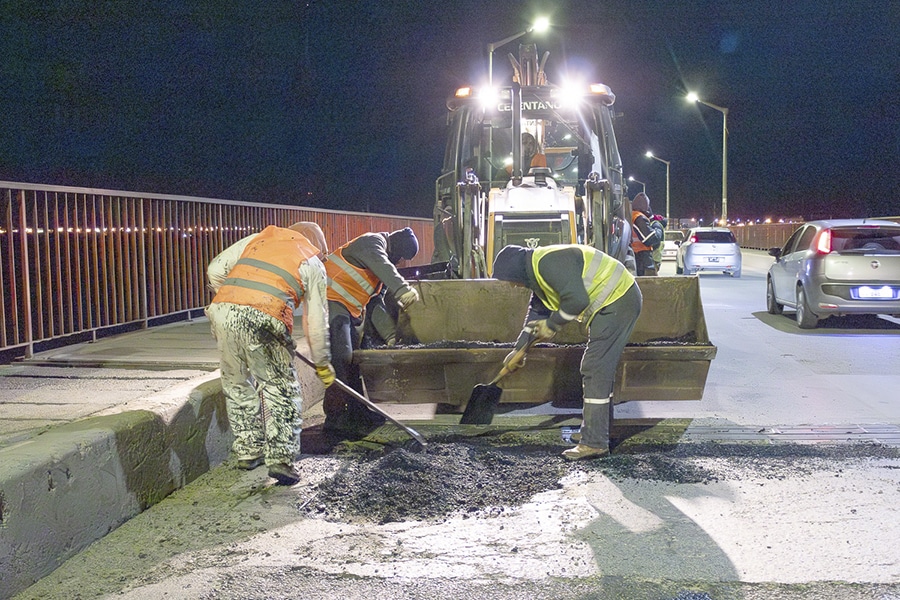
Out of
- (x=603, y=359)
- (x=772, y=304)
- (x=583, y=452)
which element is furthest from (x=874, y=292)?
(x=583, y=452)

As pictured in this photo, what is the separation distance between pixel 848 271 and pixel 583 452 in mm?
7728

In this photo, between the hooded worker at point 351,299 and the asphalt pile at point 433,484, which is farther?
the hooded worker at point 351,299

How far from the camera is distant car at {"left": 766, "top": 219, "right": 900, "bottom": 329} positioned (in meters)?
11.7

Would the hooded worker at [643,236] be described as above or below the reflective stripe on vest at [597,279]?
above

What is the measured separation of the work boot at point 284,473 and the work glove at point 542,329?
190 cm

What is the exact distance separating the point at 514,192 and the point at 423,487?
4.53 meters

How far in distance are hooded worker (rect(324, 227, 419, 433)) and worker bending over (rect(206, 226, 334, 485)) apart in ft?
3.41

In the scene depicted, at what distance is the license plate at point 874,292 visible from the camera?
1169cm

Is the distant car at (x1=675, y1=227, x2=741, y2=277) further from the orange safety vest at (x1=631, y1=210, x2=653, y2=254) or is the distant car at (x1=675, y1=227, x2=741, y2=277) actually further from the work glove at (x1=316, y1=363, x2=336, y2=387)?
the work glove at (x1=316, y1=363, x2=336, y2=387)

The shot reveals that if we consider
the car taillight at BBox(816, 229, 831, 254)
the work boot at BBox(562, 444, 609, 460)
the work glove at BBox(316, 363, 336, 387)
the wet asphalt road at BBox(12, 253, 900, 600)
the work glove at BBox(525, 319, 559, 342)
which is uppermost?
the car taillight at BBox(816, 229, 831, 254)

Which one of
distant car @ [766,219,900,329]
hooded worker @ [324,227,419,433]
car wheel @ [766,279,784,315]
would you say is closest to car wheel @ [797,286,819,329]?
distant car @ [766,219,900,329]

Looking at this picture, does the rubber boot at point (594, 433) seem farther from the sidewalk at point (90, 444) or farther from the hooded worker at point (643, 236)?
the hooded worker at point (643, 236)

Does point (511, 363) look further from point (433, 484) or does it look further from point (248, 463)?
point (248, 463)

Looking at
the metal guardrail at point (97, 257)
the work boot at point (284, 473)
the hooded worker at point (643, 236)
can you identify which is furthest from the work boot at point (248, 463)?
the hooded worker at point (643, 236)
